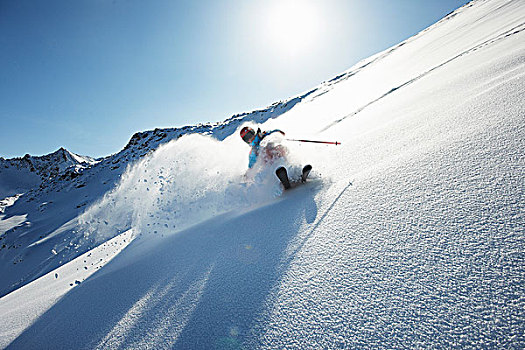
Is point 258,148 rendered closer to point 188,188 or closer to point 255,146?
point 255,146

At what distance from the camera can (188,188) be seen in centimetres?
346

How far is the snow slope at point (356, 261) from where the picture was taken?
2.40ft

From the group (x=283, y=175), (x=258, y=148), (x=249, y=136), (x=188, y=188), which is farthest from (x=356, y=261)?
(x=188, y=188)

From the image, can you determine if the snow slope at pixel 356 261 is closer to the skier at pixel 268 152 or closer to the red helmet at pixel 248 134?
the skier at pixel 268 152

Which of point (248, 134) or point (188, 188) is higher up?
point (248, 134)

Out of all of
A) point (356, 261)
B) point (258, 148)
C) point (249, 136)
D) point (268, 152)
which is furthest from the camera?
point (249, 136)

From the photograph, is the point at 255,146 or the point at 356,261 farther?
the point at 255,146

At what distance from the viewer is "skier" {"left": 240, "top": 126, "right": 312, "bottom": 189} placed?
2.45 meters

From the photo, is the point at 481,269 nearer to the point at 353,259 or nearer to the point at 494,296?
the point at 494,296

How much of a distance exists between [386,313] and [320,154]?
2.44 meters

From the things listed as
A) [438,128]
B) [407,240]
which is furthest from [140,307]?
[438,128]

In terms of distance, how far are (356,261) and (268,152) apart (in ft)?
6.89

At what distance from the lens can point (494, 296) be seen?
659 millimetres

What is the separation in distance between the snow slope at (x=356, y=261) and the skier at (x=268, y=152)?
Result: 0.18 metres
